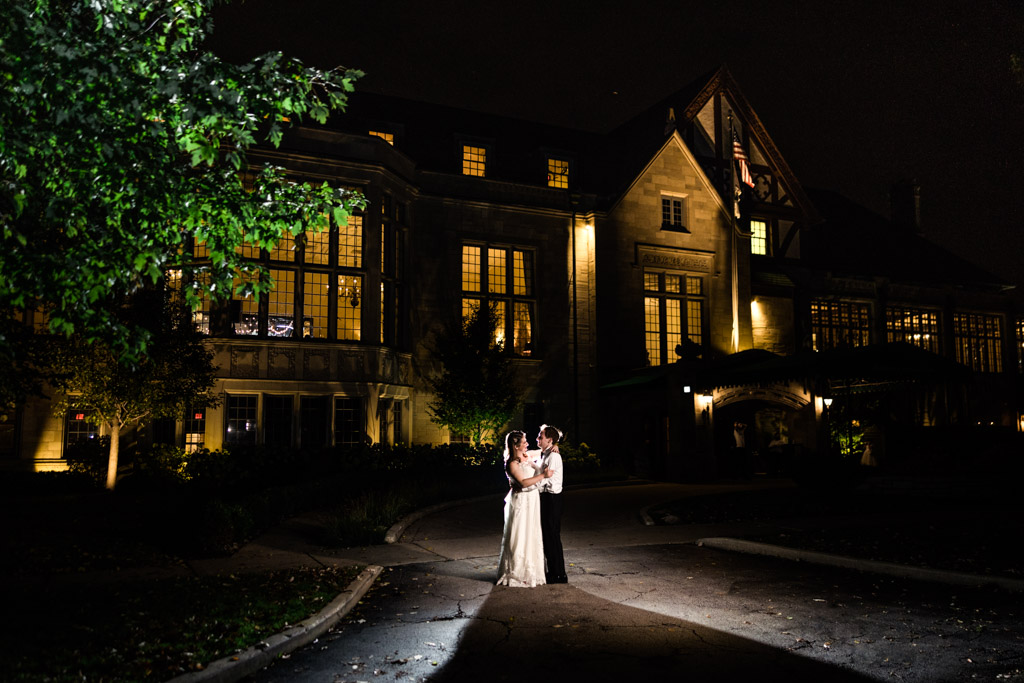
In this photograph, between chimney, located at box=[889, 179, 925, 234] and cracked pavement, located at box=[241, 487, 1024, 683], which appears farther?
chimney, located at box=[889, 179, 925, 234]

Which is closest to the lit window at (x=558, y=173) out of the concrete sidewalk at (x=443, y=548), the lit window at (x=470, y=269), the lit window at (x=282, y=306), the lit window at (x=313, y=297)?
the lit window at (x=470, y=269)

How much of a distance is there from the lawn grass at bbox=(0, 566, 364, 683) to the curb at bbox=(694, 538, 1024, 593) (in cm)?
608

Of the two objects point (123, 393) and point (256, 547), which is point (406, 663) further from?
point (123, 393)

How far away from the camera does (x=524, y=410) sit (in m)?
30.2

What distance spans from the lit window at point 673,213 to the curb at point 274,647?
25.9m

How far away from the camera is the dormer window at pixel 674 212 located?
3347 cm

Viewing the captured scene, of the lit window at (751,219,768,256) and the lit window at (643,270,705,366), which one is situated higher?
the lit window at (751,219,768,256)

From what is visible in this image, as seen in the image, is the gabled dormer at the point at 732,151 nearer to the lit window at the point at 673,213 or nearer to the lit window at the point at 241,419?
the lit window at the point at 673,213

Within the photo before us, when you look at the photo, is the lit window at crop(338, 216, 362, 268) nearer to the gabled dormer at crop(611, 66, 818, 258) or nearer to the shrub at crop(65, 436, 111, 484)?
the shrub at crop(65, 436, 111, 484)

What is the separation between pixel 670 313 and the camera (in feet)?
110

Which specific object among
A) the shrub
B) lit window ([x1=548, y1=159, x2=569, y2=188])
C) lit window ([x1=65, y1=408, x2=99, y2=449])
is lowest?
the shrub

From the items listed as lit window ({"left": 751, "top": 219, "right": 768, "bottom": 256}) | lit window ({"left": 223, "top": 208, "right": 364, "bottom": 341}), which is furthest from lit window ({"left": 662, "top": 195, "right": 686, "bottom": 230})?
lit window ({"left": 223, "top": 208, "right": 364, "bottom": 341})

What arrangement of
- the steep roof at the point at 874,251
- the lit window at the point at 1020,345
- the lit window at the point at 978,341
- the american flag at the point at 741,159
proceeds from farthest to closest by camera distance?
the lit window at the point at 1020,345 → the lit window at the point at 978,341 → the steep roof at the point at 874,251 → the american flag at the point at 741,159

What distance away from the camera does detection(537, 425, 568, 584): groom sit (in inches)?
426
